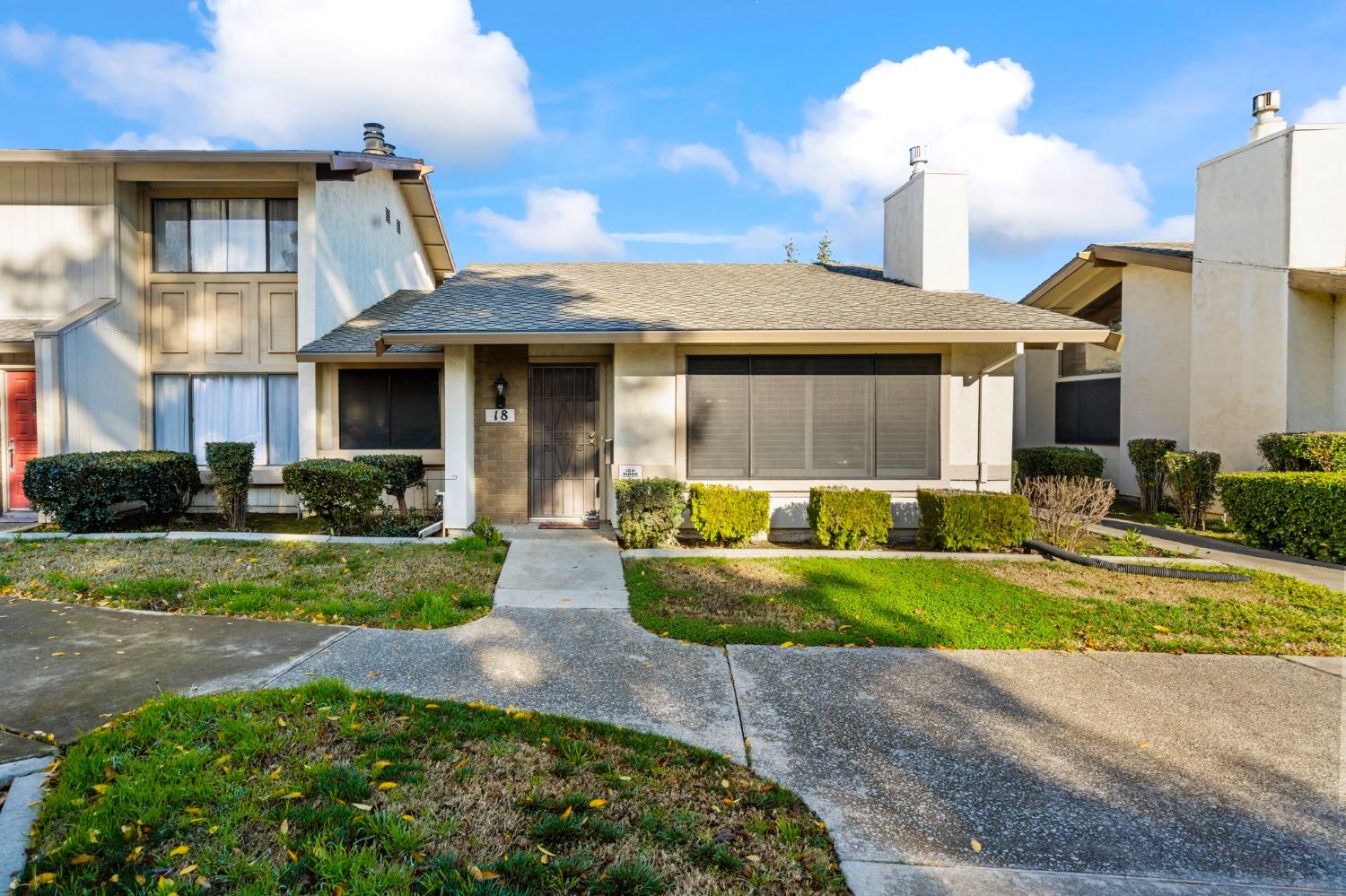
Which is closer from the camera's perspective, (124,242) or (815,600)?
(815,600)

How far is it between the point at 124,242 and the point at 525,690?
38.1ft

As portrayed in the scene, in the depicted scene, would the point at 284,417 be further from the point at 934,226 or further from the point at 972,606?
the point at 934,226

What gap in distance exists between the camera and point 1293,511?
776 cm

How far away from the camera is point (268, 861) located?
7.74 feet

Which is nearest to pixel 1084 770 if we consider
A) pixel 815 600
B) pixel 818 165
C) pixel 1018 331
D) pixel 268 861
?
pixel 815 600

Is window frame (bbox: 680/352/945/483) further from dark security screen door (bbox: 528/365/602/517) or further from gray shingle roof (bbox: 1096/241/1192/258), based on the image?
gray shingle roof (bbox: 1096/241/1192/258)

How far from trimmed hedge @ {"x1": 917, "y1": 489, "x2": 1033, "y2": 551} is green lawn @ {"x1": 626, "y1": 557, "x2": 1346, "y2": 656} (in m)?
0.51

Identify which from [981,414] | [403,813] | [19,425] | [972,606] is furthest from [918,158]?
[19,425]

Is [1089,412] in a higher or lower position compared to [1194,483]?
higher

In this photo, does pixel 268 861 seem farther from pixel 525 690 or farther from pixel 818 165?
pixel 818 165

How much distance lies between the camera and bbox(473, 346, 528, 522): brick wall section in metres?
9.64

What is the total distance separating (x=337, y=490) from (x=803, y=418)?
634 cm

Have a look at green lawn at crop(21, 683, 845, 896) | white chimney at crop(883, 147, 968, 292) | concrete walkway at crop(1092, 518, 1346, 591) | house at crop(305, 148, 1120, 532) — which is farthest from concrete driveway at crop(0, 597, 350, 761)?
white chimney at crop(883, 147, 968, 292)

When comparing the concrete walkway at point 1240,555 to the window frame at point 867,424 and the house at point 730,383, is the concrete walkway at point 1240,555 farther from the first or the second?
the window frame at point 867,424
